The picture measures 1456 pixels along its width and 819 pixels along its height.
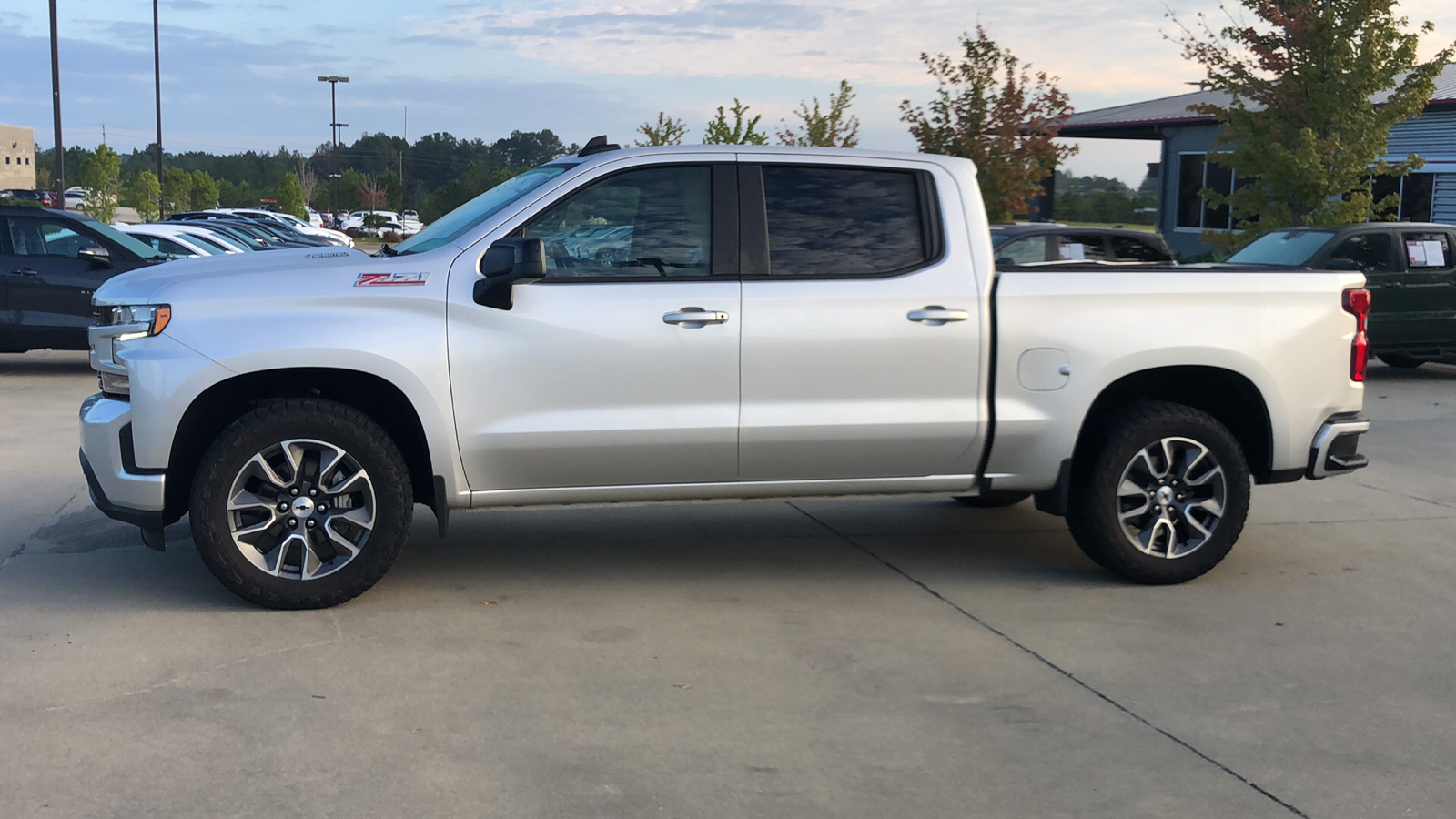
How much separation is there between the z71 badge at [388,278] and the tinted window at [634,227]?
0.50 meters

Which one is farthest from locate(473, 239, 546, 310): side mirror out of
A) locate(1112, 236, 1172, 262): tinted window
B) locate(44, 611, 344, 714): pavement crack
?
locate(1112, 236, 1172, 262): tinted window

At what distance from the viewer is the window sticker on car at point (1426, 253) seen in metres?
14.8

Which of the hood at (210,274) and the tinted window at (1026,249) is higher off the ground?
the tinted window at (1026,249)

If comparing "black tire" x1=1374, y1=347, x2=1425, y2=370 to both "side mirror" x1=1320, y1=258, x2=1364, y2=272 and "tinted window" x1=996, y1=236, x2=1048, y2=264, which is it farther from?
"tinted window" x1=996, y1=236, x2=1048, y2=264

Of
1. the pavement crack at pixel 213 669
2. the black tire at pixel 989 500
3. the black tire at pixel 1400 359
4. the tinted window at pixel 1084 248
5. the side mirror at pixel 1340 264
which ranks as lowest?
the pavement crack at pixel 213 669

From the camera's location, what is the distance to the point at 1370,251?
14680 mm

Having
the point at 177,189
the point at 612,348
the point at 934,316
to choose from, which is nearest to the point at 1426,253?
the point at 934,316

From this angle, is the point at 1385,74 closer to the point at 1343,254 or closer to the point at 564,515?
the point at 1343,254

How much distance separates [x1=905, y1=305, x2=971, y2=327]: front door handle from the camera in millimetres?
5852

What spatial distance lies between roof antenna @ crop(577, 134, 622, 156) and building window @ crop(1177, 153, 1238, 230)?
29.3 meters

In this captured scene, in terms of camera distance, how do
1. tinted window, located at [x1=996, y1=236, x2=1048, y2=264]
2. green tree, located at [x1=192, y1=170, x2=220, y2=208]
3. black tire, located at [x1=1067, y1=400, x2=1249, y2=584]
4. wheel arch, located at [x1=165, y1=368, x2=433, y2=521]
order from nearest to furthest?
1. wheel arch, located at [x1=165, y1=368, x2=433, y2=521]
2. black tire, located at [x1=1067, y1=400, x2=1249, y2=584]
3. tinted window, located at [x1=996, y1=236, x2=1048, y2=264]
4. green tree, located at [x1=192, y1=170, x2=220, y2=208]

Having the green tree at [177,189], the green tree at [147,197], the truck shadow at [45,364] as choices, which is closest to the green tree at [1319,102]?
the truck shadow at [45,364]

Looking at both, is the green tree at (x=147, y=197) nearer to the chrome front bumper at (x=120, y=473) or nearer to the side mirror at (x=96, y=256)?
the side mirror at (x=96, y=256)

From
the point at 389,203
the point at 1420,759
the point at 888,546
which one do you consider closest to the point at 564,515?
the point at 888,546
